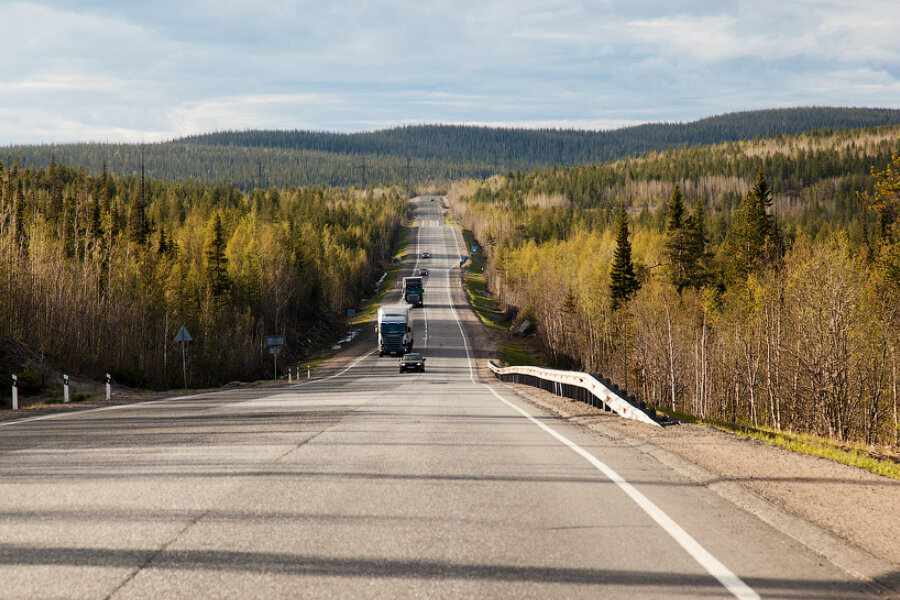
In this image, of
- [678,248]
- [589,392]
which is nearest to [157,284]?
[589,392]

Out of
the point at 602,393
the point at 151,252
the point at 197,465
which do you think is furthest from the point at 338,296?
A: the point at 197,465

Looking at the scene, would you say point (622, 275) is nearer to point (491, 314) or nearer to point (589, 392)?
point (491, 314)

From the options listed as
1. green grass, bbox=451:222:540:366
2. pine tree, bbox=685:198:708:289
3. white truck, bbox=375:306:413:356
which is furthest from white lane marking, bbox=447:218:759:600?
pine tree, bbox=685:198:708:289

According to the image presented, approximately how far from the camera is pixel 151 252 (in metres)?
59.5

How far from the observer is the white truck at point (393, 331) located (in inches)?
2386

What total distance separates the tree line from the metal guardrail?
17.9 metres

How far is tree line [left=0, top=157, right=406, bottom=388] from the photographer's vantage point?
3512 centimetres

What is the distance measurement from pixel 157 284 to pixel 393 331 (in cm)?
1914

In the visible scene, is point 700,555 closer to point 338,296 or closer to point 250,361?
point 250,361

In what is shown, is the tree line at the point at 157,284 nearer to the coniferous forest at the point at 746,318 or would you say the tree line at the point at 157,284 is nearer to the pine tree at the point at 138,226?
the pine tree at the point at 138,226

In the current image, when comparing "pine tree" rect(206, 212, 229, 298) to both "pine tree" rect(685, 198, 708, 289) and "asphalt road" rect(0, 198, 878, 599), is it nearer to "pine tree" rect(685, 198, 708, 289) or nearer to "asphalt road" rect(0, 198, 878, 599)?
"pine tree" rect(685, 198, 708, 289)

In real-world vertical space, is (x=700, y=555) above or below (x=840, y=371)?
above

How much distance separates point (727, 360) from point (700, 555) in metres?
59.1

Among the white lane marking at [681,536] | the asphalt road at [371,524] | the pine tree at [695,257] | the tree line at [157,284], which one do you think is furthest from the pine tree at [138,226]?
the white lane marking at [681,536]
